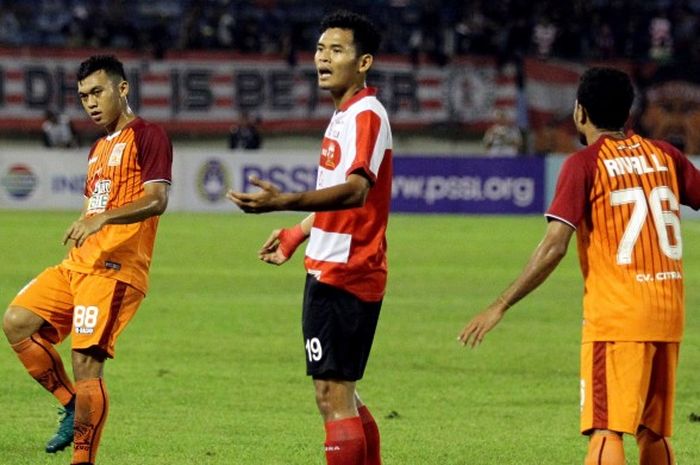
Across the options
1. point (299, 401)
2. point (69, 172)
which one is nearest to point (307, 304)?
point (299, 401)

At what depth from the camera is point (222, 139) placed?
37.8 metres

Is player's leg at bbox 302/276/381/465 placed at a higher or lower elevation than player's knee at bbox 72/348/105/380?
higher

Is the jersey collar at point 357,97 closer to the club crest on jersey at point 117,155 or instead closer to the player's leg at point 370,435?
the player's leg at point 370,435

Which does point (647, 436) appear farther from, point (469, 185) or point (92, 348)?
point (469, 185)

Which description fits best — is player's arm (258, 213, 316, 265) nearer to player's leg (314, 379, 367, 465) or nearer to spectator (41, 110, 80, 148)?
player's leg (314, 379, 367, 465)

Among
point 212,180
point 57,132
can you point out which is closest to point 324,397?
point 212,180

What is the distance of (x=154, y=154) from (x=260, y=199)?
81.0 inches

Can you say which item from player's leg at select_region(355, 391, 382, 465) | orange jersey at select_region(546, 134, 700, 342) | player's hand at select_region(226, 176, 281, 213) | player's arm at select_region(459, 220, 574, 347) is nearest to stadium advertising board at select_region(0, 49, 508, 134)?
player's leg at select_region(355, 391, 382, 465)

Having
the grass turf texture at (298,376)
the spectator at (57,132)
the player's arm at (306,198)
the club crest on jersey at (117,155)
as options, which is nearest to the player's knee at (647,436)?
the player's arm at (306,198)

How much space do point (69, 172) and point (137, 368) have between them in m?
19.9

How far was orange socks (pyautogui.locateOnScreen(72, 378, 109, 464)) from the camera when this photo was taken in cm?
758

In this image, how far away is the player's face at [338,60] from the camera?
661cm

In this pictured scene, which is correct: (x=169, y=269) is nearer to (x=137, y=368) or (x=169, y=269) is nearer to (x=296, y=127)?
(x=137, y=368)

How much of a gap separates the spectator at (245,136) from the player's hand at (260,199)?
2902 cm
